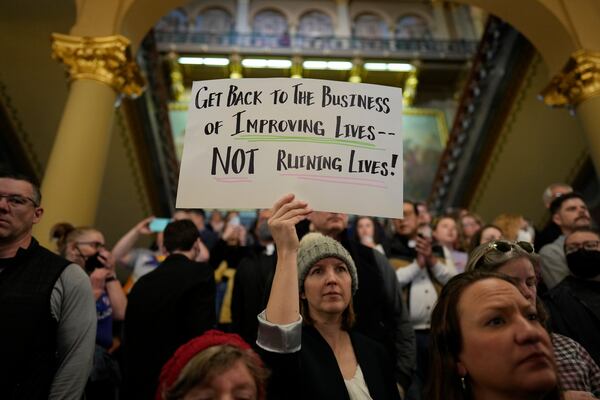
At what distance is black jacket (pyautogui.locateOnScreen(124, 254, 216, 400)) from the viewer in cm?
223

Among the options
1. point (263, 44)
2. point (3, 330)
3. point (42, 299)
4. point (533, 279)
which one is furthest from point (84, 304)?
point (263, 44)

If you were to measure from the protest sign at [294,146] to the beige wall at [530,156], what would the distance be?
6571 millimetres

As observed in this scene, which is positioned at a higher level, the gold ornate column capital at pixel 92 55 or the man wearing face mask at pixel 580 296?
the gold ornate column capital at pixel 92 55

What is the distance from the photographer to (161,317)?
2297 mm

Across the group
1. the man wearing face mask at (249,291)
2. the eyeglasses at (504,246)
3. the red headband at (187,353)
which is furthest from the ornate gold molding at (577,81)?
the red headband at (187,353)

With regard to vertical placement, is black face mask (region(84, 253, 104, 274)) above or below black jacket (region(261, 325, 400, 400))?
above

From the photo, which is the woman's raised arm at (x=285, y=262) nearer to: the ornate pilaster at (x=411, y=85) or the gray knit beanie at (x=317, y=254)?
the gray knit beanie at (x=317, y=254)

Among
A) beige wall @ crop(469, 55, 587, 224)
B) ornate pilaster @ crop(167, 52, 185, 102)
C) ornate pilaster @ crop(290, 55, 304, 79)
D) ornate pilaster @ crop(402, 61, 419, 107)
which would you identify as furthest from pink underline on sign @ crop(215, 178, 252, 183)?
ornate pilaster @ crop(402, 61, 419, 107)

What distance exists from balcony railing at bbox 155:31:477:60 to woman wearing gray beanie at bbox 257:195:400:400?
1375 cm

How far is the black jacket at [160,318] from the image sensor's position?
223 centimetres

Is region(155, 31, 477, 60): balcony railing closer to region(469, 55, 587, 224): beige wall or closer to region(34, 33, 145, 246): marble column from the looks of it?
region(469, 55, 587, 224): beige wall

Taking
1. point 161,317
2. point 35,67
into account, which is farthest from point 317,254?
point 35,67

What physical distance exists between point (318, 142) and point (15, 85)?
22.8 feet

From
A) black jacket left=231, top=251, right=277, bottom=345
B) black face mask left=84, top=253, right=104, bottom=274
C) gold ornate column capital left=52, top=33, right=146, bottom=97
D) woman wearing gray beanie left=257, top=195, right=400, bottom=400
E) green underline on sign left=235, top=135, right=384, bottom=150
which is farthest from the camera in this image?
gold ornate column capital left=52, top=33, right=146, bottom=97
